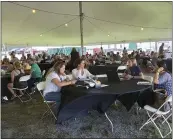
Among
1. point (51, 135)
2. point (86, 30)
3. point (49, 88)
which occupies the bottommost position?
point (51, 135)

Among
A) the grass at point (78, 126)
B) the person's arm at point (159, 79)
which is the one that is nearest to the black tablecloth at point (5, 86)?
the grass at point (78, 126)

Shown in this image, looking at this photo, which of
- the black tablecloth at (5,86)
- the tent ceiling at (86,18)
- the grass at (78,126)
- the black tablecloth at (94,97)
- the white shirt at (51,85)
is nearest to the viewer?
the black tablecloth at (94,97)

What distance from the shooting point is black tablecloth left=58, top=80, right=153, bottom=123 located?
2801 mm

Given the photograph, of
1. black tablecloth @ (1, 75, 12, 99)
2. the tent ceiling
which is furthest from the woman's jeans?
the tent ceiling

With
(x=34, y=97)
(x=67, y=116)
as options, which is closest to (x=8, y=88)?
(x=34, y=97)

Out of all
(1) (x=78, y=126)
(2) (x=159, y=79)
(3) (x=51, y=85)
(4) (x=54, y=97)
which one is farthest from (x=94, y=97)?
(2) (x=159, y=79)

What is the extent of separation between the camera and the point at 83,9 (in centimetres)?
988

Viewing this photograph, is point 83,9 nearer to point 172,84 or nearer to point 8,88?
point 8,88

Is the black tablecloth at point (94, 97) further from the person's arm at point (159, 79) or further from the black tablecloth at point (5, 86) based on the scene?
the black tablecloth at point (5, 86)

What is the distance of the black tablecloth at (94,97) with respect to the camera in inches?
110

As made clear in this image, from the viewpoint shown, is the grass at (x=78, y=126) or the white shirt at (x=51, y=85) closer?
the grass at (x=78, y=126)

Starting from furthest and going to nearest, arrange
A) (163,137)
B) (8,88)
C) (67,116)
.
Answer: (8,88) < (67,116) < (163,137)

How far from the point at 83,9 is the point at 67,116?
7.62 m

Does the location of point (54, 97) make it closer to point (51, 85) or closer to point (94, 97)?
point (51, 85)
